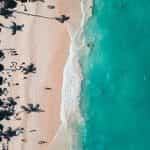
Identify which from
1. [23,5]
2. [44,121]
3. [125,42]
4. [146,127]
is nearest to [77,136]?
[44,121]

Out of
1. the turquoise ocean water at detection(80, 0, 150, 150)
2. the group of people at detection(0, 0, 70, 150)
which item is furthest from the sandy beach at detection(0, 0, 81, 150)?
the turquoise ocean water at detection(80, 0, 150, 150)

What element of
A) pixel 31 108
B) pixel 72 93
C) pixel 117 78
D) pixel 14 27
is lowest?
pixel 31 108

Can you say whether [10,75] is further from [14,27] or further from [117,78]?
[117,78]

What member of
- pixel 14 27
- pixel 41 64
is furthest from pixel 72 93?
pixel 14 27

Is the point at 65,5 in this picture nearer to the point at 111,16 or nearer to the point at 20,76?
the point at 111,16

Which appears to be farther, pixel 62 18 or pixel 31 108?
pixel 62 18

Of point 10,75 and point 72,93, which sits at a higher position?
point 10,75

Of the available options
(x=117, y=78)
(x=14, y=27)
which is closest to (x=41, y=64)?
(x=14, y=27)
